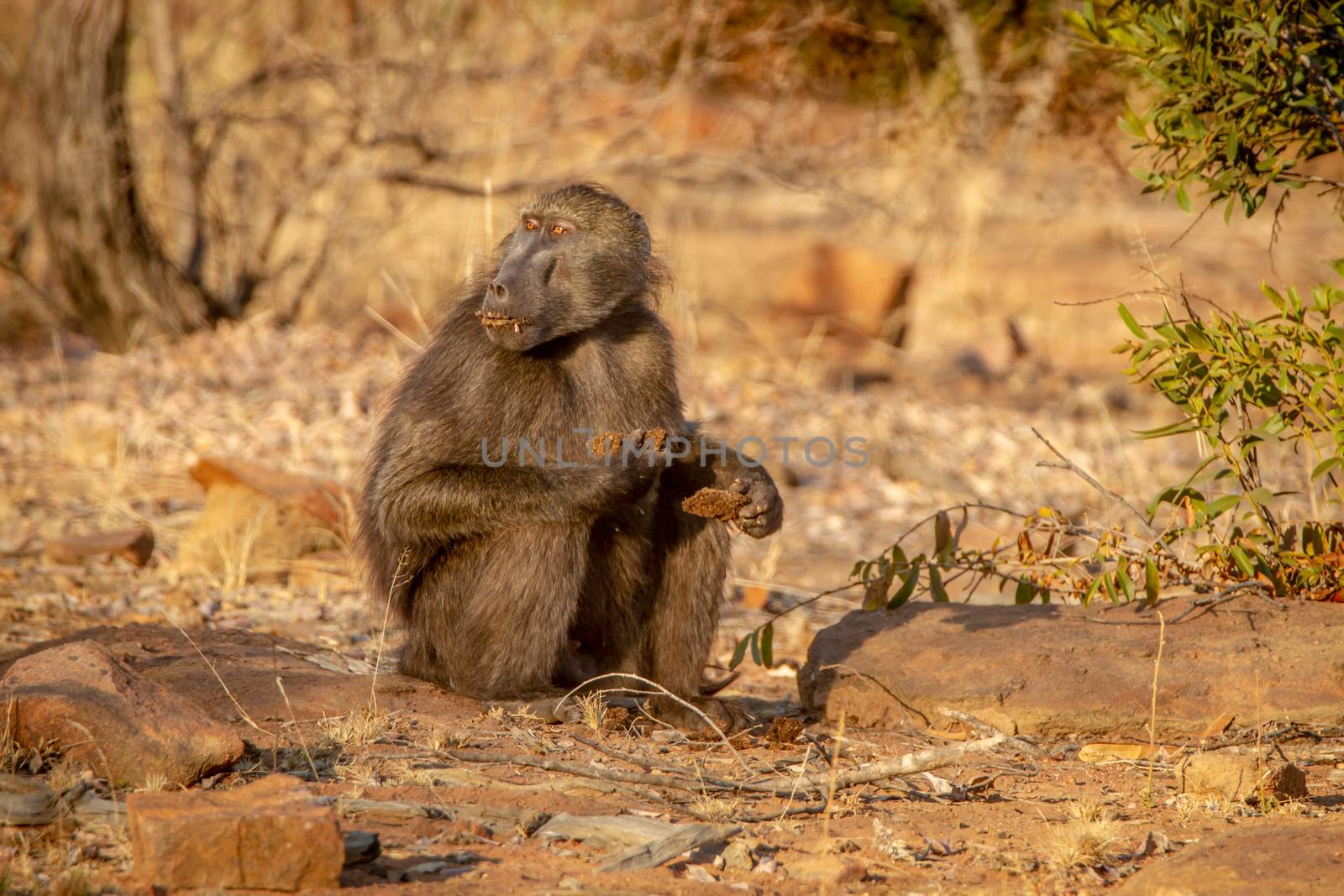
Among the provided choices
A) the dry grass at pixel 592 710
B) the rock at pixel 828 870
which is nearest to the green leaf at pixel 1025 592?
the dry grass at pixel 592 710

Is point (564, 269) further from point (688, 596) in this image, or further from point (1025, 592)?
point (1025, 592)

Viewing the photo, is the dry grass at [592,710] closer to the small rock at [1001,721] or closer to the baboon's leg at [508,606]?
the baboon's leg at [508,606]

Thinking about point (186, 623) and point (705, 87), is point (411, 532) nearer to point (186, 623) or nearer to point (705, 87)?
point (186, 623)

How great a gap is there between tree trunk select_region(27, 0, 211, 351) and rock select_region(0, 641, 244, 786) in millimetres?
6202

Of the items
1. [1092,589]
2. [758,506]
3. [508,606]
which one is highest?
[758,506]

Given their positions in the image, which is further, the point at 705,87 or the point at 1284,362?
the point at 705,87

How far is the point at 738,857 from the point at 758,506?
1.35 meters

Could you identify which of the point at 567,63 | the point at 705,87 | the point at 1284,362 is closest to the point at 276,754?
the point at 1284,362

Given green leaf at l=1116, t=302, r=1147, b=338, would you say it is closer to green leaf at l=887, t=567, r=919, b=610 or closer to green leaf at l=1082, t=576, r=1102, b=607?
green leaf at l=1082, t=576, r=1102, b=607

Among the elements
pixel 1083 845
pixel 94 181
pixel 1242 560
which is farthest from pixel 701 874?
pixel 94 181

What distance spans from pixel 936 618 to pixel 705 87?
7.41 meters

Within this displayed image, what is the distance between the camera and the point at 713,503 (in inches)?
154

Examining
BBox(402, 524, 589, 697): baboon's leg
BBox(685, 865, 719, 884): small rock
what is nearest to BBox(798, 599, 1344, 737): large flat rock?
BBox(402, 524, 589, 697): baboon's leg

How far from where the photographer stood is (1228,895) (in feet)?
8.86
